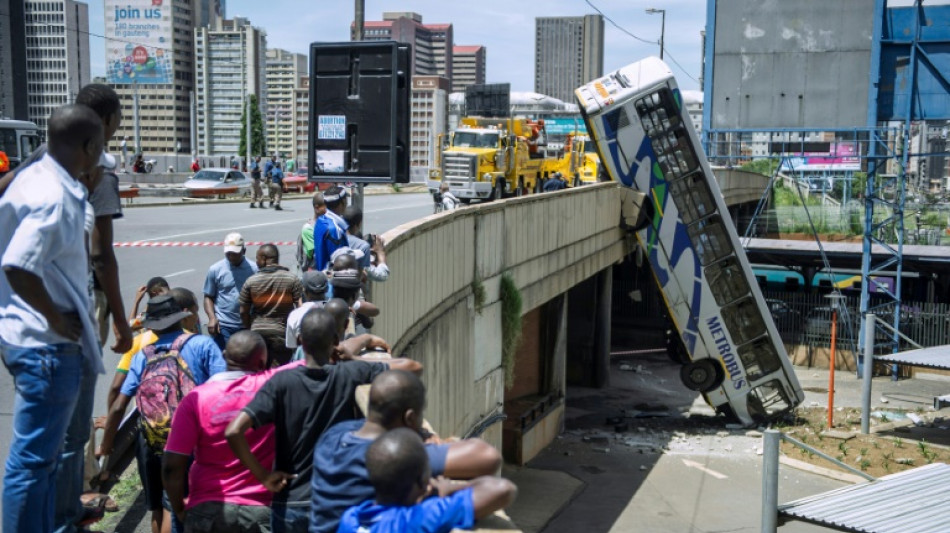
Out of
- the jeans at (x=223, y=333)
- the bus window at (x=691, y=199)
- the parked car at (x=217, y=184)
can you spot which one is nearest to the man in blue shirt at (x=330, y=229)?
the jeans at (x=223, y=333)

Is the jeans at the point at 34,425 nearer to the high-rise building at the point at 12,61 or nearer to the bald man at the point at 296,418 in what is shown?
the bald man at the point at 296,418

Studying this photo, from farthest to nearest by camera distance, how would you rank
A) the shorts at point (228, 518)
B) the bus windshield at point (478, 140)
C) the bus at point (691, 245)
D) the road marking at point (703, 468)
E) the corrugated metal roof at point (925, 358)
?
the bus windshield at point (478, 140)
the bus at point (691, 245)
the corrugated metal roof at point (925, 358)
the road marking at point (703, 468)
the shorts at point (228, 518)

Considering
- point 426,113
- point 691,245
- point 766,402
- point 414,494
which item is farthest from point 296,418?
point 426,113

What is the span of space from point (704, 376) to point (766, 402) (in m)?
1.62

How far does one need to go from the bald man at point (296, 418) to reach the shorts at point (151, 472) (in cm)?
150

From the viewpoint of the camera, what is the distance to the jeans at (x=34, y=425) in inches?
149

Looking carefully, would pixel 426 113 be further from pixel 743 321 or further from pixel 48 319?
pixel 48 319

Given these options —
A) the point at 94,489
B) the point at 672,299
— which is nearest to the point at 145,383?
the point at 94,489

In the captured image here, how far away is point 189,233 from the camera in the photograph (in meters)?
27.5

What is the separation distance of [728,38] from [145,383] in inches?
1038

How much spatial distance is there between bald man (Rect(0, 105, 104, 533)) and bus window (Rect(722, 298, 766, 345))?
18.7m

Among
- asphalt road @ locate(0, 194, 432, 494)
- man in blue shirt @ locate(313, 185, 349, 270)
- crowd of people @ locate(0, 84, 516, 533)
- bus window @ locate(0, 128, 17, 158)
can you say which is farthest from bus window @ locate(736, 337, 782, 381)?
bus window @ locate(0, 128, 17, 158)

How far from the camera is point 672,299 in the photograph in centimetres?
2141

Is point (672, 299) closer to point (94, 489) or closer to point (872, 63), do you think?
point (872, 63)
